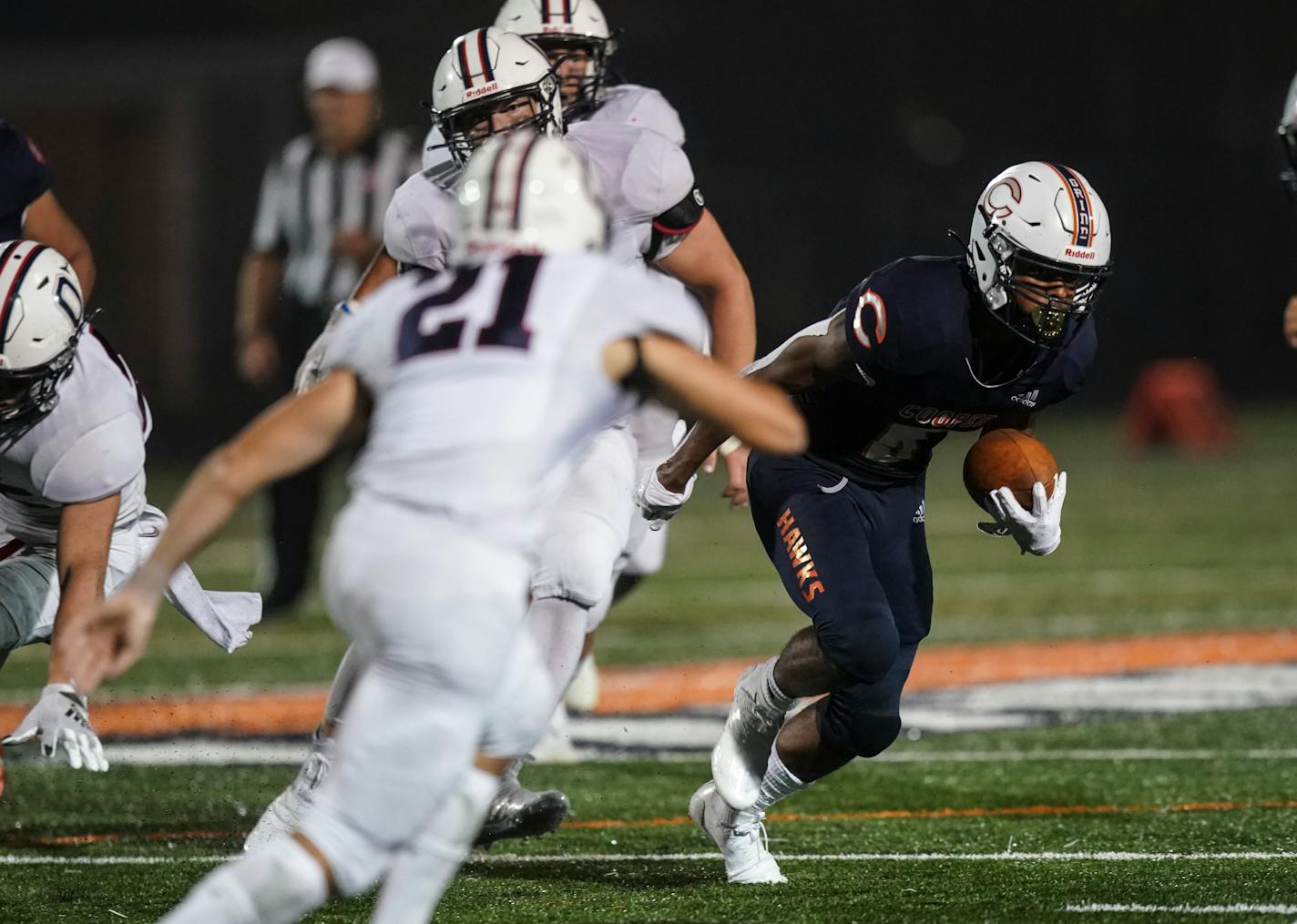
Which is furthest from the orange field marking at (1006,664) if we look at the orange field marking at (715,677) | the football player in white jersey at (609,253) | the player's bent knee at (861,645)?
the player's bent knee at (861,645)

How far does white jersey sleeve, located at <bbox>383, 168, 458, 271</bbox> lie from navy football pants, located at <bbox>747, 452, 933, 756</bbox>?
0.85 metres

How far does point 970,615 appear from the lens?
28.2ft

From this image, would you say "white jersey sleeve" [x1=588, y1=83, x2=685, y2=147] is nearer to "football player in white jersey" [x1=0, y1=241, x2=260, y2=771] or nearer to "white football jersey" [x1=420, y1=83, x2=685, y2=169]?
"white football jersey" [x1=420, y1=83, x2=685, y2=169]

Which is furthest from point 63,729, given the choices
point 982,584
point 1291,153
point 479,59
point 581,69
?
point 982,584

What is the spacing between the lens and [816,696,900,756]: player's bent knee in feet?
13.3

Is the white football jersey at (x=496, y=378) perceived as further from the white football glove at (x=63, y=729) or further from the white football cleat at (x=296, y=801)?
the white football cleat at (x=296, y=801)

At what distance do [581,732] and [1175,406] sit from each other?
36.6 feet

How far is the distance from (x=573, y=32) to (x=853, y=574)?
5.32 ft

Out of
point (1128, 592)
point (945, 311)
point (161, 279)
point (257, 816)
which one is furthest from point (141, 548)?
point (161, 279)

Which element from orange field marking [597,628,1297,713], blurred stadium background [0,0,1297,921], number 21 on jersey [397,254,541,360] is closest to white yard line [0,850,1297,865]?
number 21 on jersey [397,254,541,360]

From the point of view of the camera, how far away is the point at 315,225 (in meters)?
7.92

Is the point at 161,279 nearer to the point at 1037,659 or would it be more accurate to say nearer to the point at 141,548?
the point at 1037,659

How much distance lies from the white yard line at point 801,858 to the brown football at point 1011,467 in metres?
0.78

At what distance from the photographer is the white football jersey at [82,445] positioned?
3984 millimetres
